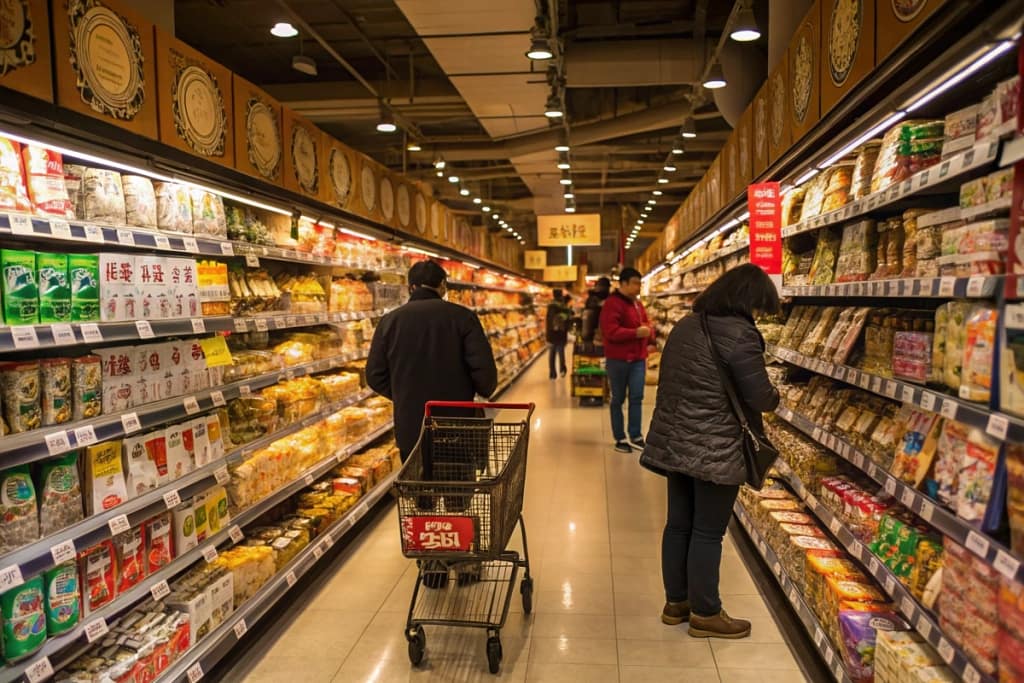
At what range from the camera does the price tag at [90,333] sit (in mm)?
2336

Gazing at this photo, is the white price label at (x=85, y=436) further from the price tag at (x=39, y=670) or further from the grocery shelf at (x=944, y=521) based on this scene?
the grocery shelf at (x=944, y=521)

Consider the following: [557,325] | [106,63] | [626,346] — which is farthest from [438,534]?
[557,325]

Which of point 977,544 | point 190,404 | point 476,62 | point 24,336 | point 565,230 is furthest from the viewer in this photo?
point 565,230

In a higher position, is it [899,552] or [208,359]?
[208,359]

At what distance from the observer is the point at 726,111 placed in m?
6.64

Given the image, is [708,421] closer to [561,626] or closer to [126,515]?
[561,626]

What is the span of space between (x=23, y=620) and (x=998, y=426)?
111 inches

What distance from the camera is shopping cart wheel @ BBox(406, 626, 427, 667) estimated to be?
121 inches

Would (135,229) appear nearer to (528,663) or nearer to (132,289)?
(132,289)

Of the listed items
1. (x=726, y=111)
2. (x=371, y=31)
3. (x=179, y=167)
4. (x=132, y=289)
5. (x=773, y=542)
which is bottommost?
(x=773, y=542)

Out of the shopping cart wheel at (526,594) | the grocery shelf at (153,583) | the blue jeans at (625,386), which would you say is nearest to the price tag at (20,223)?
the grocery shelf at (153,583)

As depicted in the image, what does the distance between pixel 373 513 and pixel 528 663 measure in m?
2.49

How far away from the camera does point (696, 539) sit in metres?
3.24

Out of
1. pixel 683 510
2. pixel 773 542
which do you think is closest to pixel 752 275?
pixel 683 510
